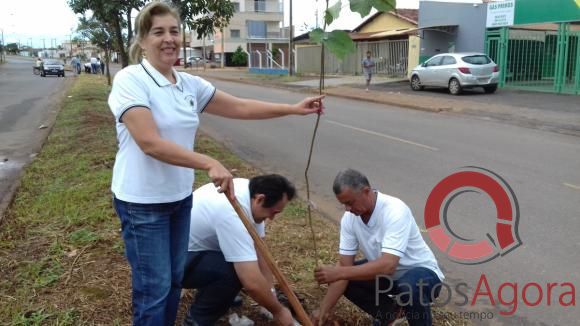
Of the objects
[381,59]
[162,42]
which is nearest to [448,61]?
[381,59]

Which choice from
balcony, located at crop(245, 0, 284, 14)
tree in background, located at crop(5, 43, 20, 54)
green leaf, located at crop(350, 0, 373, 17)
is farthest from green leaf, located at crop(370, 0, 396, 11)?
tree in background, located at crop(5, 43, 20, 54)

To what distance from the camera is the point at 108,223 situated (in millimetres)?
4812

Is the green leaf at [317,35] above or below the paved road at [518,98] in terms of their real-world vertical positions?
above

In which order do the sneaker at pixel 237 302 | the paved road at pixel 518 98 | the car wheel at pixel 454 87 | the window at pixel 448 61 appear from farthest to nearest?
1. the window at pixel 448 61
2. the car wheel at pixel 454 87
3. the paved road at pixel 518 98
4. the sneaker at pixel 237 302

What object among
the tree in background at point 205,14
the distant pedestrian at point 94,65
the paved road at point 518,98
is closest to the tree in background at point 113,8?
the tree in background at point 205,14

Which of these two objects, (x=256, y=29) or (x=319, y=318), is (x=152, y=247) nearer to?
(x=319, y=318)

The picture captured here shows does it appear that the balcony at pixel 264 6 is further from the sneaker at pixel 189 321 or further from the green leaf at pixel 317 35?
the green leaf at pixel 317 35

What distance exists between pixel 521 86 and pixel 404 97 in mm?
5744

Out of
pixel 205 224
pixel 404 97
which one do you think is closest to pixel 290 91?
pixel 404 97

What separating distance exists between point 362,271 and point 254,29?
6271 cm

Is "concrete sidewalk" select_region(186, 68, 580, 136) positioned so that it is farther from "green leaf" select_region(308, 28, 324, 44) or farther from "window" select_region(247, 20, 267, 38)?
"window" select_region(247, 20, 267, 38)

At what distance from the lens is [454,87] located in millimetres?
19266

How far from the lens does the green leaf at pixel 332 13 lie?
2.47 meters

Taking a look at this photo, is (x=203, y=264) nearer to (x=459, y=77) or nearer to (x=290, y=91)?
(x=459, y=77)
